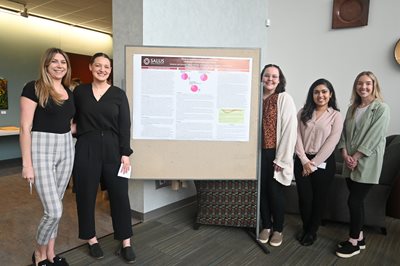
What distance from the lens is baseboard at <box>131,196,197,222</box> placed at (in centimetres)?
319

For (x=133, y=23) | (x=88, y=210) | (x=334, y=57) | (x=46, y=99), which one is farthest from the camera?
(x=334, y=57)

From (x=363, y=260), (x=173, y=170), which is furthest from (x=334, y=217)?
(x=173, y=170)

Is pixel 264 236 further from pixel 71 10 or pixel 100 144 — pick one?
pixel 71 10

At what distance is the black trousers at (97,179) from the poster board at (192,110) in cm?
32

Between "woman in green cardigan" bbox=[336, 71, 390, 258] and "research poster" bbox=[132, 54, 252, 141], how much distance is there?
3.08ft

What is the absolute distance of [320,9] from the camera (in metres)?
4.52

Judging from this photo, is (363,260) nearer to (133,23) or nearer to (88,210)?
(88,210)

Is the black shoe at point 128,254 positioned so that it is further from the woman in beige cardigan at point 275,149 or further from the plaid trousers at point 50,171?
the woman in beige cardigan at point 275,149

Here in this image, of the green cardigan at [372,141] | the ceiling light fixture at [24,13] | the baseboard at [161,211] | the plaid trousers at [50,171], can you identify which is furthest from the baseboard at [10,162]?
the green cardigan at [372,141]

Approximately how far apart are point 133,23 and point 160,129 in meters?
1.25

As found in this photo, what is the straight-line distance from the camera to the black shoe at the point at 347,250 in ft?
8.13

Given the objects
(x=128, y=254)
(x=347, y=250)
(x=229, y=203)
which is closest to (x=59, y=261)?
(x=128, y=254)

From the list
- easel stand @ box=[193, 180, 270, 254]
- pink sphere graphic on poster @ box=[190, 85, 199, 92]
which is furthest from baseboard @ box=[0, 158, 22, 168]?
pink sphere graphic on poster @ box=[190, 85, 199, 92]

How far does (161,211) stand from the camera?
336cm
